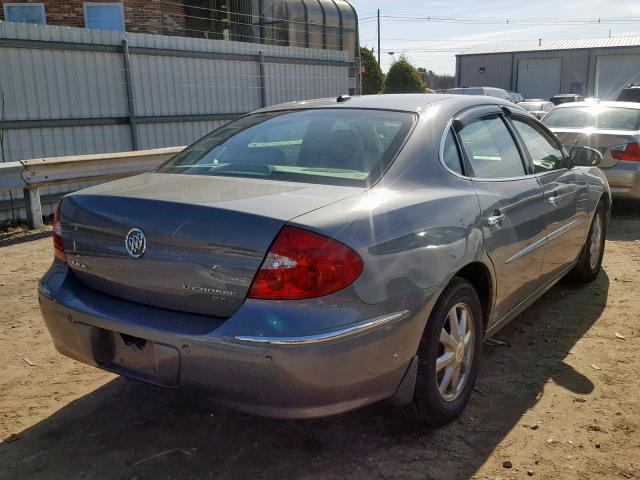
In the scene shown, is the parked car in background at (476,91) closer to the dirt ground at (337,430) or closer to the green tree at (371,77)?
the green tree at (371,77)

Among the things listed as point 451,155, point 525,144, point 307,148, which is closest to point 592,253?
point 525,144

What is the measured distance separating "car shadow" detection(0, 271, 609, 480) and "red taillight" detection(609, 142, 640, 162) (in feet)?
16.7

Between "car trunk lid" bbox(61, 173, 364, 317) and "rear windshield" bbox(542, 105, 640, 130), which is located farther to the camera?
"rear windshield" bbox(542, 105, 640, 130)

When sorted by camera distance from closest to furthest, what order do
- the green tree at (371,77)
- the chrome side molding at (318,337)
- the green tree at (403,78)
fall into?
the chrome side molding at (318,337)
the green tree at (403,78)
the green tree at (371,77)

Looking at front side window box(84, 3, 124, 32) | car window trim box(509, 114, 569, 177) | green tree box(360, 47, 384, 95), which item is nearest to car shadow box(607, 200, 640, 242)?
car window trim box(509, 114, 569, 177)

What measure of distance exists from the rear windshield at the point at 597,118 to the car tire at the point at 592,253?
3761 millimetres

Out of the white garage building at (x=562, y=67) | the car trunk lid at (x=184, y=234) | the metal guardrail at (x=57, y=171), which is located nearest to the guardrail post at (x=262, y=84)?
the metal guardrail at (x=57, y=171)

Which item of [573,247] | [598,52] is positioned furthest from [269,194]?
[598,52]

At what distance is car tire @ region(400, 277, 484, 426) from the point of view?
275 centimetres

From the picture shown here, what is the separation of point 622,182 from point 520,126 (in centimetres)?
440

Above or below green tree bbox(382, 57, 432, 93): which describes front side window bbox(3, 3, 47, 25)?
above

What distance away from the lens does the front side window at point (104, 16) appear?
15570mm

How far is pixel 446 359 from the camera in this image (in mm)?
2932

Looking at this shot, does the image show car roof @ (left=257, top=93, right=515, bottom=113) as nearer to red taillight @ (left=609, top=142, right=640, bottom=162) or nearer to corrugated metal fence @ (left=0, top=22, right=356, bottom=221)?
red taillight @ (left=609, top=142, right=640, bottom=162)
